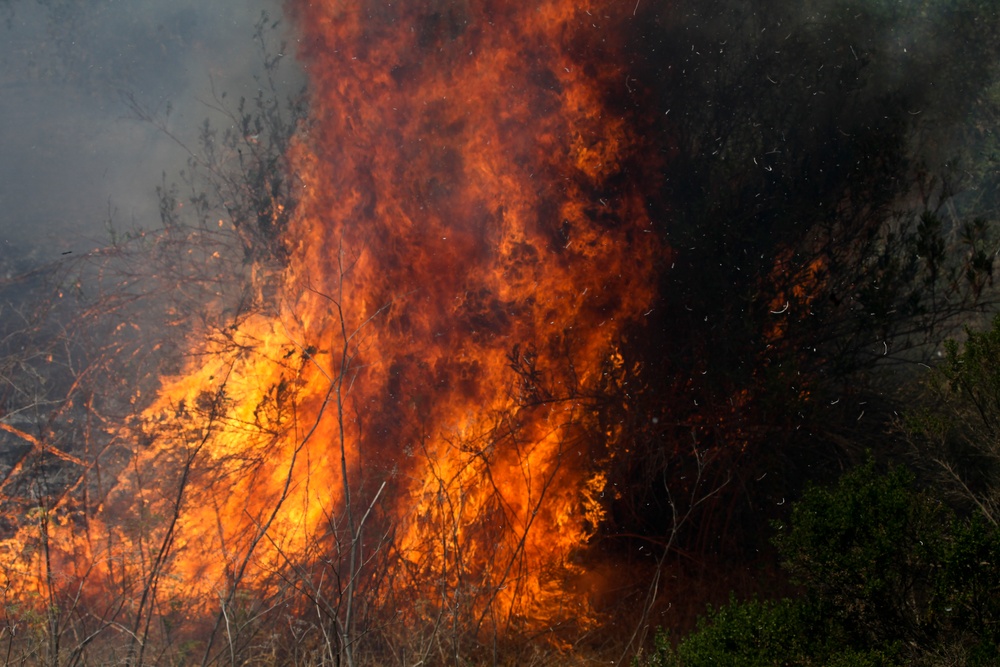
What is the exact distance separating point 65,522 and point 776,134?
788 cm

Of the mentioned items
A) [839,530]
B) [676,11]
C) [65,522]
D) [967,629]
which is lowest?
[967,629]

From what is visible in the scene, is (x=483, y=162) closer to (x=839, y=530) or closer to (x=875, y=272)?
(x=875, y=272)

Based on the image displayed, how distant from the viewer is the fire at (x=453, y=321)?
703 cm

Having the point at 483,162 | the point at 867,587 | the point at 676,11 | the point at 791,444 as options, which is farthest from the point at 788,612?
the point at 676,11

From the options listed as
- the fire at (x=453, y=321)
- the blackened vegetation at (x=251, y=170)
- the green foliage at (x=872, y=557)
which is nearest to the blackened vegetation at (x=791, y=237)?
the fire at (x=453, y=321)

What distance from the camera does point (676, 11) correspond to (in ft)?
23.1

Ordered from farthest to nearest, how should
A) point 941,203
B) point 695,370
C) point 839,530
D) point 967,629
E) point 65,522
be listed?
1. point 65,522
2. point 695,370
3. point 941,203
4. point 839,530
5. point 967,629

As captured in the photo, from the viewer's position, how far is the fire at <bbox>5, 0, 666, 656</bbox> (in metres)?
7.03

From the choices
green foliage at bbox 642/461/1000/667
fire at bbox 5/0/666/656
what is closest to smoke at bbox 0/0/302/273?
fire at bbox 5/0/666/656

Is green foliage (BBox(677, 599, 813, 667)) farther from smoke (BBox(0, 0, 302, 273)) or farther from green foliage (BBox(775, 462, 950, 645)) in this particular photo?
smoke (BBox(0, 0, 302, 273))

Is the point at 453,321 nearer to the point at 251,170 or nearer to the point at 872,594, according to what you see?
the point at 251,170

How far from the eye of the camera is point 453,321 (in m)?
7.38

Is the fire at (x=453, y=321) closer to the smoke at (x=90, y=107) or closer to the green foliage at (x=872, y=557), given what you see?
the green foliage at (x=872, y=557)

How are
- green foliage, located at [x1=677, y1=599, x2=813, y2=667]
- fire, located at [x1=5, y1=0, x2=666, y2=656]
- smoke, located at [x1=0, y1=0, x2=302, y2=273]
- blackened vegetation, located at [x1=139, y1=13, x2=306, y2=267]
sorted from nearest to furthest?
green foliage, located at [x1=677, y1=599, x2=813, y2=667] → fire, located at [x1=5, y1=0, x2=666, y2=656] → blackened vegetation, located at [x1=139, y1=13, x2=306, y2=267] → smoke, located at [x1=0, y1=0, x2=302, y2=273]
